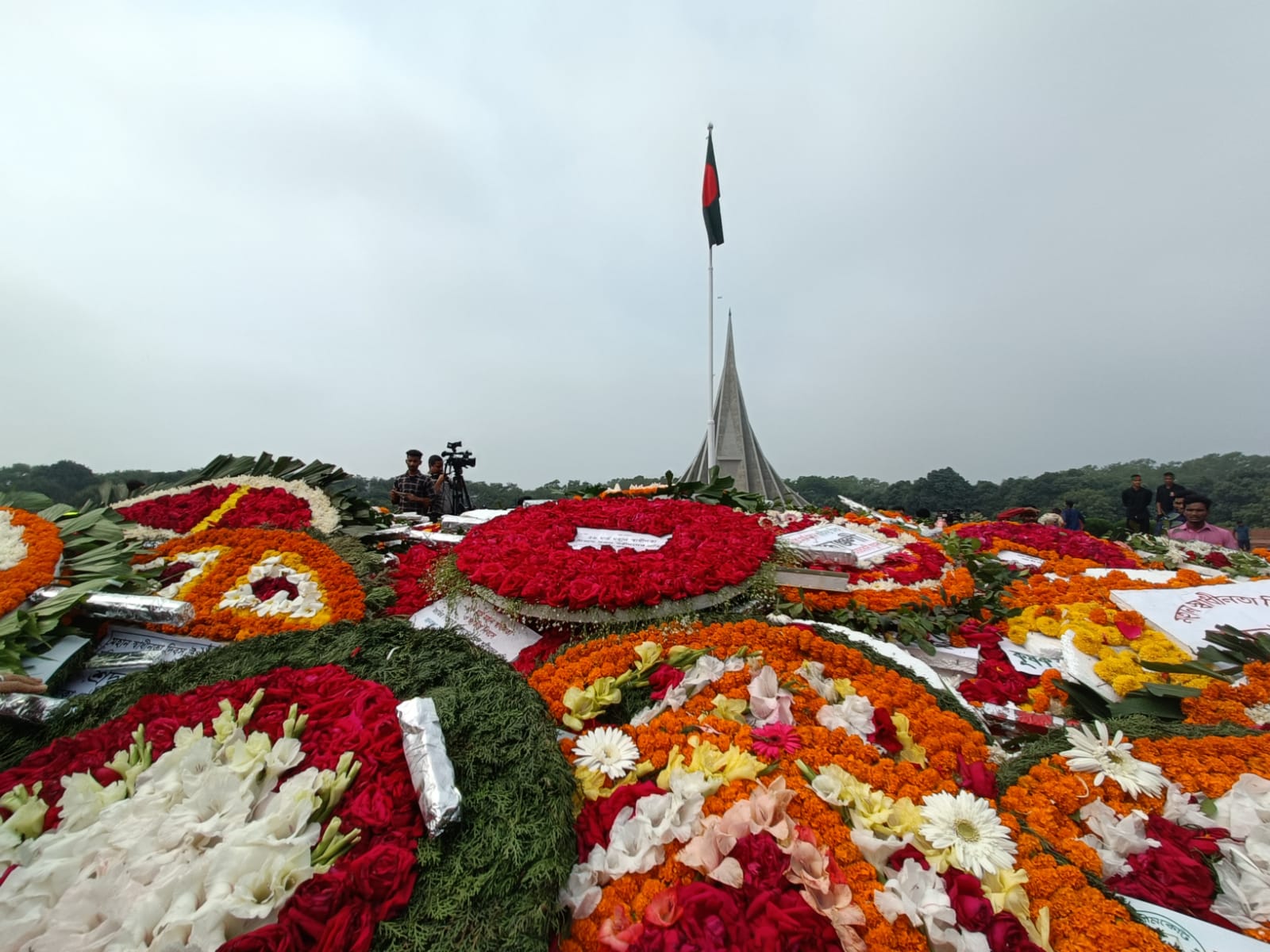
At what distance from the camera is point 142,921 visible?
1.04 meters

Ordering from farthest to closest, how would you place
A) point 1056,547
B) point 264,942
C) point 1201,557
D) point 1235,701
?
point 1201,557 → point 1056,547 → point 1235,701 → point 264,942

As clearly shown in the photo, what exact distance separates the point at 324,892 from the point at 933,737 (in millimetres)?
1870

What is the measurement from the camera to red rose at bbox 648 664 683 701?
2.04 meters

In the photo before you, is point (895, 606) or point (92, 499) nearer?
point (895, 606)

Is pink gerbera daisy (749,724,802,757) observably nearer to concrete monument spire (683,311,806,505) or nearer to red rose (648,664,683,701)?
red rose (648,664,683,701)

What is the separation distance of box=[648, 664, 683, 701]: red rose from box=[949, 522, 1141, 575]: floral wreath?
3687mm

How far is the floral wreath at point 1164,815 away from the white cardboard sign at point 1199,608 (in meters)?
1.19

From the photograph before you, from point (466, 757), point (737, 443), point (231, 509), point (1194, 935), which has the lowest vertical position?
point (1194, 935)

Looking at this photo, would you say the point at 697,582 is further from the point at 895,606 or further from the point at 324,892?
the point at 324,892

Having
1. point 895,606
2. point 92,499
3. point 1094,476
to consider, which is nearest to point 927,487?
point 1094,476

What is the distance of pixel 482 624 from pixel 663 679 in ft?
4.02

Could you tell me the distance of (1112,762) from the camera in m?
1.76

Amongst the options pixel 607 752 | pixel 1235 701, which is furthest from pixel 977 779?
pixel 1235 701

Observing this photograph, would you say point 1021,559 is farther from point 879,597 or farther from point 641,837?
point 641,837
